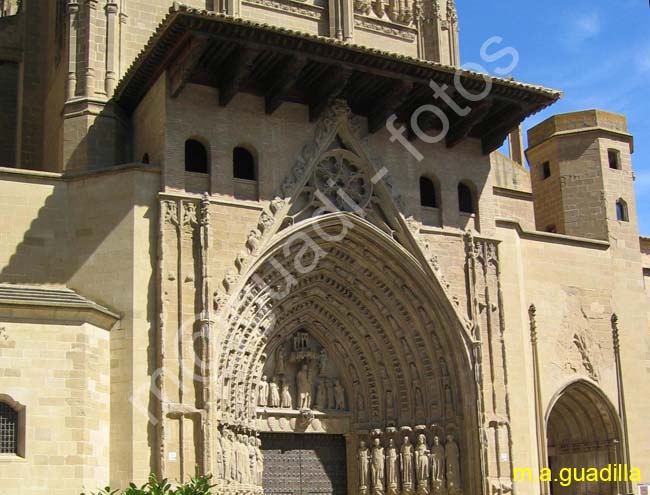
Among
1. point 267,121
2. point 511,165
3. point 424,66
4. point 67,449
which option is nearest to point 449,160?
point 424,66

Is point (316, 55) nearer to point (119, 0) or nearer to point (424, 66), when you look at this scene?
point (424, 66)

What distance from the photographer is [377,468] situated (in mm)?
17953

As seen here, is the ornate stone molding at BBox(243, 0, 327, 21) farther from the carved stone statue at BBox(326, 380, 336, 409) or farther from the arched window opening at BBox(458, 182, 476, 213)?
the carved stone statue at BBox(326, 380, 336, 409)

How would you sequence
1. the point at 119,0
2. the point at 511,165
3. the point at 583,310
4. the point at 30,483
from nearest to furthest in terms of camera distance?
the point at 30,483, the point at 119,0, the point at 583,310, the point at 511,165

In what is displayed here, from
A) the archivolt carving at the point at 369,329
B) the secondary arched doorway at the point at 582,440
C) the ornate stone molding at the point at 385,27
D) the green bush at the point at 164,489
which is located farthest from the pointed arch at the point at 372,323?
the ornate stone molding at the point at 385,27

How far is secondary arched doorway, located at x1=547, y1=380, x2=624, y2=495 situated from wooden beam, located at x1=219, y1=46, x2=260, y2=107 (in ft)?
25.8

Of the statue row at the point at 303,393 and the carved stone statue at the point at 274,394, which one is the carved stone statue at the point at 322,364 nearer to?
the statue row at the point at 303,393

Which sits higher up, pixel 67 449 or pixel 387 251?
pixel 387 251

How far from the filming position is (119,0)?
18188 mm

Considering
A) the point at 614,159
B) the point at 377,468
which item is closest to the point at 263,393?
the point at 377,468

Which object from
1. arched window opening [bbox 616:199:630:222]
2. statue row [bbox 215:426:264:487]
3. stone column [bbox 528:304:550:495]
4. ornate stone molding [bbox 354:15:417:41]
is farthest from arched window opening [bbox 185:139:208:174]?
arched window opening [bbox 616:199:630:222]

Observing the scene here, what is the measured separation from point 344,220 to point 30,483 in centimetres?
628

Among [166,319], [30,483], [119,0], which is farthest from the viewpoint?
[119,0]

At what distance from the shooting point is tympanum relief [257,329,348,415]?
17.7 m
